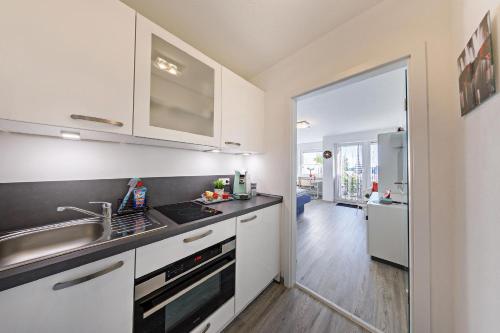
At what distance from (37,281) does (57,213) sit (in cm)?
61

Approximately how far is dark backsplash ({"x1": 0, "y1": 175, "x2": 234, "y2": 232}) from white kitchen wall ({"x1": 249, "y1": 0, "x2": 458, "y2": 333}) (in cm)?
169

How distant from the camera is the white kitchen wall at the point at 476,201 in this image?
1.67ft

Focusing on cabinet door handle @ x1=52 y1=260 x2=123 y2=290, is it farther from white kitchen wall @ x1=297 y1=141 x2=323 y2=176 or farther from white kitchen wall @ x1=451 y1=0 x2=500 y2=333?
white kitchen wall @ x1=297 y1=141 x2=323 y2=176

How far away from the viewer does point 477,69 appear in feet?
1.93

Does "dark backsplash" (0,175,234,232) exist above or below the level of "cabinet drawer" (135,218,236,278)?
above

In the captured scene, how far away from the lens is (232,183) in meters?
1.91

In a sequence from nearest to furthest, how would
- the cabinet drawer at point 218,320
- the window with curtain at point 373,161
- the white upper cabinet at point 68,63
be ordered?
the white upper cabinet at point 68,63 → the cabinet drawer at point 218,320 → the window with curtain at point 373,161

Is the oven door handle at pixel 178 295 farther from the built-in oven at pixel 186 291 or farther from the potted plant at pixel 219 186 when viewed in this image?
the potted plant at pixel 219 186

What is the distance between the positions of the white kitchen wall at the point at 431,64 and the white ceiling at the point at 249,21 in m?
0.13

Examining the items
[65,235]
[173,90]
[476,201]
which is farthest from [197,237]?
[476,201]

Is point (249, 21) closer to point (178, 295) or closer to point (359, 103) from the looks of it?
point (178, 295)

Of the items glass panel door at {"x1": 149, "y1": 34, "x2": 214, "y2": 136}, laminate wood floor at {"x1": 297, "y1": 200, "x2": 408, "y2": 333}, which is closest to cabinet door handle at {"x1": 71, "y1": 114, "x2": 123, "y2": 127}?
glass panel door at {"x1": 149, "y1": 34, "x2": 214, "y2": 136}

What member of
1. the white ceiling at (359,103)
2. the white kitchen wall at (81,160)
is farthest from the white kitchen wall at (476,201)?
the white kitchen wall at (81,160)

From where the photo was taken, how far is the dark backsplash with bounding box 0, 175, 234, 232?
2.73ft
